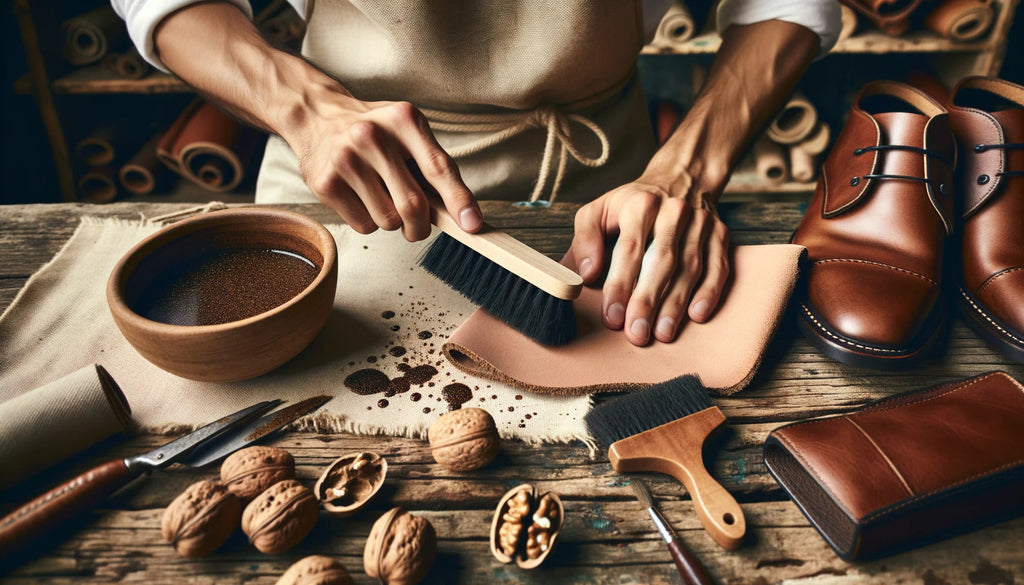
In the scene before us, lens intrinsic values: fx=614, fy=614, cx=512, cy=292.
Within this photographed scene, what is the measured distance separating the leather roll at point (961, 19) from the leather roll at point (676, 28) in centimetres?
79

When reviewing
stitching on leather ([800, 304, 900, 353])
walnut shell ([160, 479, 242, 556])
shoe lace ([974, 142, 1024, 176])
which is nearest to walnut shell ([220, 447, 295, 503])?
walnut shell ([160, 479, 242, 556])

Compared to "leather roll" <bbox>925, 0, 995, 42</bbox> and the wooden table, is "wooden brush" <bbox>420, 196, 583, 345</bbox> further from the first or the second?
"leather roll" <bbox>925, 0, 995, 42</bbox>

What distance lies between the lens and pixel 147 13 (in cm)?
120

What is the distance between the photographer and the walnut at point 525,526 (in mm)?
672

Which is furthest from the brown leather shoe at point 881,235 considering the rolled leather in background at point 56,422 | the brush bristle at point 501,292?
the rolled leather in background at point 56,422

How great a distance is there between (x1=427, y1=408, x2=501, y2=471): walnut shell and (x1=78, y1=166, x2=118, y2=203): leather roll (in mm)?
2286

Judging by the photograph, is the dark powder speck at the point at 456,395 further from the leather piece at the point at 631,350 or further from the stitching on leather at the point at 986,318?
the stitching on leather at the point at 986,318

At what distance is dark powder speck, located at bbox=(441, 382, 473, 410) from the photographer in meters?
A: 0.88

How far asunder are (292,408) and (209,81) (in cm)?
73

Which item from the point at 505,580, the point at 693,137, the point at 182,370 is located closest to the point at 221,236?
the point at 182,370

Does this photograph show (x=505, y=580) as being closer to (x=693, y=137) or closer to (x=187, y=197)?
(x=693, y=137)

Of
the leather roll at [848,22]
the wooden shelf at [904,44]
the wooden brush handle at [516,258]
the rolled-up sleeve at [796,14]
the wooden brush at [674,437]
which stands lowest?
the wooden brush at [674,437]

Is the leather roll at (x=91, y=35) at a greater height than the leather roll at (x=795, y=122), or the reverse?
the leather roll at (x=91, y=35)

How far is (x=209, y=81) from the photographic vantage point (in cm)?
120
